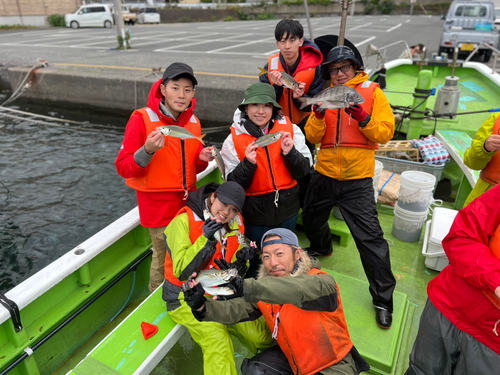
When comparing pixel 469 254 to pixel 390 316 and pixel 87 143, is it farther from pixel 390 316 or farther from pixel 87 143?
pixel 87 143

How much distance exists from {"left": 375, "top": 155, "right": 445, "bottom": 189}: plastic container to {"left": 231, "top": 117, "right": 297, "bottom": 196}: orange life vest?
3329 mm

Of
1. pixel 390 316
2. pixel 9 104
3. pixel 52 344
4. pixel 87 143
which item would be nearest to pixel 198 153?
pixel 52 344

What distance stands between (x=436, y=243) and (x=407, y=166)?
229 cm

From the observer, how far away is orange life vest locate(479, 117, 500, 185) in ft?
10.0

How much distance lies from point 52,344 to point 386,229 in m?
4.45

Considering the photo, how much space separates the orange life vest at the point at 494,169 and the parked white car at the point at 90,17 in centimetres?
3905

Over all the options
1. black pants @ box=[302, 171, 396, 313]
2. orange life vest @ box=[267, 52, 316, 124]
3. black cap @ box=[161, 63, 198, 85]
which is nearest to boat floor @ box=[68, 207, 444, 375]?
black pants @ box=[302, 171, 396, 313]

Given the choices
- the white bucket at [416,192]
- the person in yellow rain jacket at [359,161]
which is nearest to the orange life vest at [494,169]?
the person in yellow rain jacket at [359,161]

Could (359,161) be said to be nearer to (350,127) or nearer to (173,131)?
(350,127)

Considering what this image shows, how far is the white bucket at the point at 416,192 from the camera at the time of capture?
4.34 m

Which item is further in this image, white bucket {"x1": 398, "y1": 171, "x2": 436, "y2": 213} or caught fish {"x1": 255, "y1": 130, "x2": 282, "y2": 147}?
white bucket {"x1": 398, "y1": 171, "x2": 436, "y2": 213}

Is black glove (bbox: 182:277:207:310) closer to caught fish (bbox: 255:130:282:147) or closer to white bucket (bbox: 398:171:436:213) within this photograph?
caught fish (bbox: 255:130:282:147)

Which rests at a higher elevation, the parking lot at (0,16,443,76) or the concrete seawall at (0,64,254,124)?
the parking lot at (0,16,443,76)

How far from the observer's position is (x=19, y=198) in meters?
7.88
